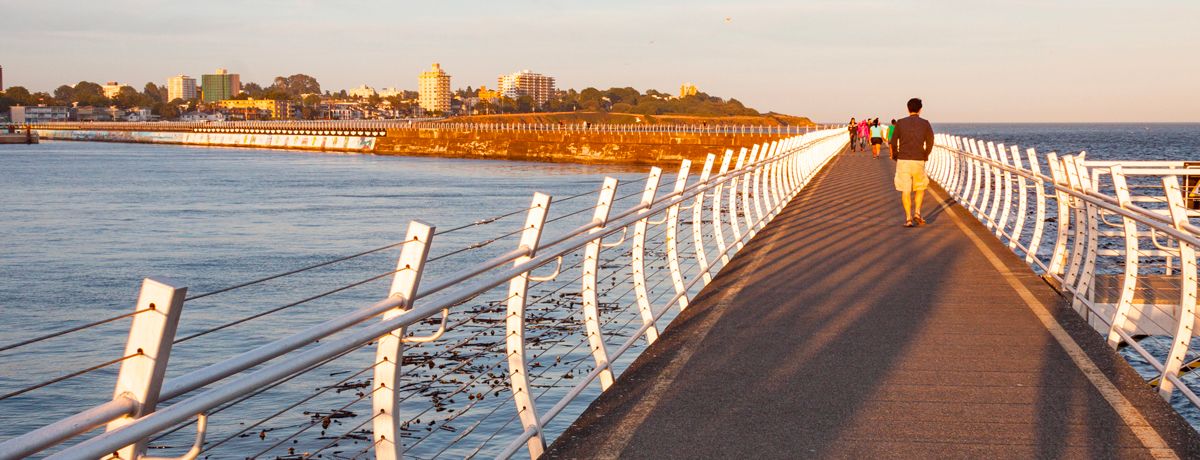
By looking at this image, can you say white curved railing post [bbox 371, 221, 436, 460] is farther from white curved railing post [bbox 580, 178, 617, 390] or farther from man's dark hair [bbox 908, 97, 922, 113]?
man's dark hair [bbox 908, 97, 922, 113]

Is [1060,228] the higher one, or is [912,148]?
[912,148]

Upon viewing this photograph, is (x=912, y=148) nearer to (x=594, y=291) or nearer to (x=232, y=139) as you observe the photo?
(x=594, y=291)

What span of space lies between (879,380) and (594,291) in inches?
63.3

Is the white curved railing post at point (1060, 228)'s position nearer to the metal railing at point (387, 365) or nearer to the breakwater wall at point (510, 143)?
the metal railing at point (387, 365)

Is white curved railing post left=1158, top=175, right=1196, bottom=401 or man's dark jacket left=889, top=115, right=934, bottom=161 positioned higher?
man's dark jacket left=889, top=115, right=934, bottom=161

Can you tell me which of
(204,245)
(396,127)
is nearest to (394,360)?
(204,245)

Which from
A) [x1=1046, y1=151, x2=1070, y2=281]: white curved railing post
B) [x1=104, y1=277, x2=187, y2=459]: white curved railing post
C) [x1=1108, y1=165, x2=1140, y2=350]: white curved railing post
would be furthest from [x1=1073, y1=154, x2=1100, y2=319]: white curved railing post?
[x1=104, y1=277, x2=187, y2=459]: white curved railing post

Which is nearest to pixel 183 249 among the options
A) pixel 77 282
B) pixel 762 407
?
pixel 77 282

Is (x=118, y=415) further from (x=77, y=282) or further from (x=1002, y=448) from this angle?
(x=77, y=282)

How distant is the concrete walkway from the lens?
5535 millimetres

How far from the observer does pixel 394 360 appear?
4.06 meters

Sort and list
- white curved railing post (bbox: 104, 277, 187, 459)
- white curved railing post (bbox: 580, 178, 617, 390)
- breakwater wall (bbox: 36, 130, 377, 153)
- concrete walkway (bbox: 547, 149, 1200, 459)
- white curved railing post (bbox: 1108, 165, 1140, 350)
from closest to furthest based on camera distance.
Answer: white curved railing post (bbox: 104, 277, 187, 459), concrete walkway (bbox: 547, 149, 1200, 459), white curved railing post (bbox: 580, 178, 617, 390), white curved railing post (bbox: 1108, 165, 1140, 350), breakwater wall (bbox: 36, 130, 377, 153)

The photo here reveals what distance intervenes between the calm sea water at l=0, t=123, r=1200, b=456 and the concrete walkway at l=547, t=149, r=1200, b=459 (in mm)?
4376

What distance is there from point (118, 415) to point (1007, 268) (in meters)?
10.8
